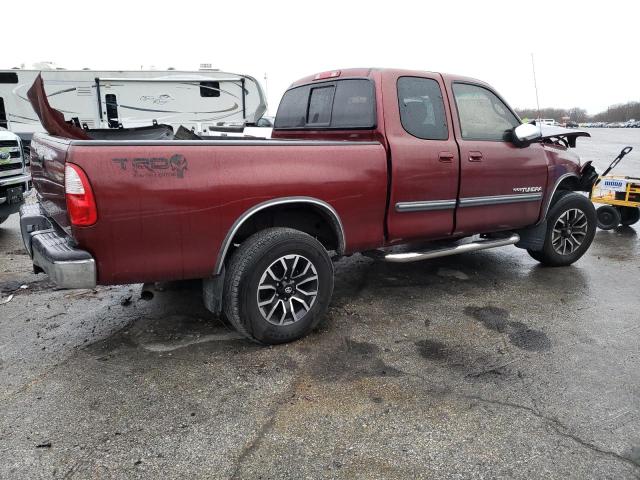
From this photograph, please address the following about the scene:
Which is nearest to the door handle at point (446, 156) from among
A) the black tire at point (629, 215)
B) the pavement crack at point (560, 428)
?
the pavement crack at point (560, 428)

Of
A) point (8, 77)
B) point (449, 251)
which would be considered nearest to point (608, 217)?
point (449, 251)

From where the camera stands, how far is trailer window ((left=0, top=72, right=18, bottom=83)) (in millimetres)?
16078

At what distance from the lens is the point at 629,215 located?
8156 mm

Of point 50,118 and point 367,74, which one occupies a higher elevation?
point 367,74

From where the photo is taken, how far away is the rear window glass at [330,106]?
4.23m

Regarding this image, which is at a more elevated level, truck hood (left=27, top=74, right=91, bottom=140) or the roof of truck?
the roof of truck

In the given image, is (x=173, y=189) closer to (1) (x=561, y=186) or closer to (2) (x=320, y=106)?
(2) (x=320, y=106)

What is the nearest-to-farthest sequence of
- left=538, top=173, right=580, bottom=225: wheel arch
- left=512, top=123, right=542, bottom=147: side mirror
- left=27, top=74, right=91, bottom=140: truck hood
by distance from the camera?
left=27, top=74, right=91, bottom=140: truck hood → left=512, top=123, right=542, bottom=147: side mirror → left=538, top=173, right=580, bottom=225: wheel arch

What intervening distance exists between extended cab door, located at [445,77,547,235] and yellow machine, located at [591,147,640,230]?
11.1 ft

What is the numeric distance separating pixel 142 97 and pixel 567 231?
13737 millimetres

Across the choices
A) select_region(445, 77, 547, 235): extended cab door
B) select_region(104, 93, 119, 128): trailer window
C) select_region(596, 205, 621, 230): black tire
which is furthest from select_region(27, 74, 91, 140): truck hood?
select_region(104, 93, 119, 128): trailer window

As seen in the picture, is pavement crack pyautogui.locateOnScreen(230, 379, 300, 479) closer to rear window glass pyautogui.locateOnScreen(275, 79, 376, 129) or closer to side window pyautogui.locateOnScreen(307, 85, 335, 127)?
rear window glass pyautogui.locateOnScreen(275, 79, 376, 129)

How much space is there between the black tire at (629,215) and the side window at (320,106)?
590 cm

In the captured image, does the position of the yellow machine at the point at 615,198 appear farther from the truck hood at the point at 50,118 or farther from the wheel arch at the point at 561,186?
the truck hood at the point at 50,118
